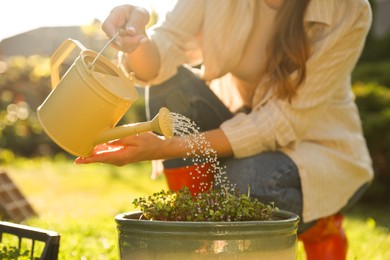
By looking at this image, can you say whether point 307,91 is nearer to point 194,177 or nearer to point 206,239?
point 194,177

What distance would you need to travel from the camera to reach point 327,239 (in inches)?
105

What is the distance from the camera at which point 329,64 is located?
8.21ft

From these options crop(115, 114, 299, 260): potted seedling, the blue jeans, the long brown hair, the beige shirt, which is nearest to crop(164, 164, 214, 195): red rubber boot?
the blue jeans

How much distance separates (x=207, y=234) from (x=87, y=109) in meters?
0.52

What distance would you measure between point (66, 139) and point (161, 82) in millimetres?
847

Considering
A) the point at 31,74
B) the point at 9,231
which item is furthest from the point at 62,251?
the point at 31,74

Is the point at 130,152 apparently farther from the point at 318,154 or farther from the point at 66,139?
the point at 318,154

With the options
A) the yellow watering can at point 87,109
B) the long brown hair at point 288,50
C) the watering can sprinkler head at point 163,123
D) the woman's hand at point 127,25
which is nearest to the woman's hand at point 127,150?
the yellow watering can at point 87,109

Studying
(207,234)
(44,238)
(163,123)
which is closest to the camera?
(207,234)

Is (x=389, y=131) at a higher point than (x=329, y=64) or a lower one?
lower

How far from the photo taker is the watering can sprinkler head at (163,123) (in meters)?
1.80

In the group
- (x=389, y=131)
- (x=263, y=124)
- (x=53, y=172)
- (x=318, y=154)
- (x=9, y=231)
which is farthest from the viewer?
(x=53, y=172)

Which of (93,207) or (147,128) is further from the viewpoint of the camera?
(93,207)

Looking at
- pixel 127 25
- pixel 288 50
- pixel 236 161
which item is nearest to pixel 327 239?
pixel 236 161
